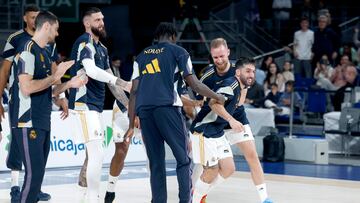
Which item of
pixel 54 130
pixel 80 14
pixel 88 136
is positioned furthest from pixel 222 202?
pixel 80 14

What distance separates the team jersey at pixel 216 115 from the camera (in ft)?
35.8

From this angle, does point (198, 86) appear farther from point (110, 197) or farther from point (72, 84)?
point (110, 197)

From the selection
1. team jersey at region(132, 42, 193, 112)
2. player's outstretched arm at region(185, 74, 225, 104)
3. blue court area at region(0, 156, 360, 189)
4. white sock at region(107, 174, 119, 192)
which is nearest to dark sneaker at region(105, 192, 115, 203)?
white sock at region(107, 174, 119, 192)

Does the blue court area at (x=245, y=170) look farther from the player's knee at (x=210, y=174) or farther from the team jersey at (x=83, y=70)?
the player's knee at (x=210, y=174)

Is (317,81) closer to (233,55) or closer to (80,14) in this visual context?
(233,55)

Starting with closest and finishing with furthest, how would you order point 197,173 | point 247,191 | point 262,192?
1. point 262,192
2. point 197,173
3. point 247,191

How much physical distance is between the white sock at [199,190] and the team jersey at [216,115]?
631 millimetres

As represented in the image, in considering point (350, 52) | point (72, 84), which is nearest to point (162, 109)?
point (72, 84)

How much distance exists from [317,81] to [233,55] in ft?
12.5

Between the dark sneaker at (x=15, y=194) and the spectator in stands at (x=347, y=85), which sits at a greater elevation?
the spectator in stands at (x=347, y=85)

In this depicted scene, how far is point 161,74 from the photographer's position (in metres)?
9.88

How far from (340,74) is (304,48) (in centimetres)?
271

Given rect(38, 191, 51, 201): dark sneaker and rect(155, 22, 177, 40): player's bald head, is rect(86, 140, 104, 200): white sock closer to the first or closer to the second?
rect(38, 191, 51, 201): dark sneaker

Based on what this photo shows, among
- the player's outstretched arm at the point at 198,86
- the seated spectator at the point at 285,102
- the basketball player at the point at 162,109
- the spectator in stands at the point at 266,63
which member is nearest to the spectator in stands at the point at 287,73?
the spectator in stands at the point at 266,63
